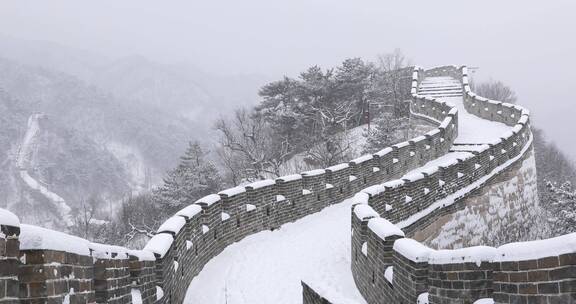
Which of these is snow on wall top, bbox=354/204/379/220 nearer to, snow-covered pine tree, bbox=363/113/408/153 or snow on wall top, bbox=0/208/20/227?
snow on wall top, bbox=0/208/20/227

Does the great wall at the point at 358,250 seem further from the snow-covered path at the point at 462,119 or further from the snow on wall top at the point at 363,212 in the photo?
the snow-covered path at the point at 462,119

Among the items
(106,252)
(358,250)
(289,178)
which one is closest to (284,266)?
(358,250)

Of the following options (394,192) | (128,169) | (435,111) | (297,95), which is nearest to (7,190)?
(128,169)

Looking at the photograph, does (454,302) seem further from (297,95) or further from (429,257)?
(297,95)

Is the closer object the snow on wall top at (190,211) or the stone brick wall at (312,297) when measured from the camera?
the stone brick wall at (312,297)

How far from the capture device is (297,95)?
44719 mm

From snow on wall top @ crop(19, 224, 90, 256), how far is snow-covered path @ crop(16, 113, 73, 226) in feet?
315

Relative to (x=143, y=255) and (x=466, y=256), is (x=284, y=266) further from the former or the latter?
(x=466, y=256)

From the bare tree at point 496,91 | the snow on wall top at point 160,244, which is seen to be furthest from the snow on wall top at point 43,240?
the bare tree at point 496,91

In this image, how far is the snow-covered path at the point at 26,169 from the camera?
107706 mm

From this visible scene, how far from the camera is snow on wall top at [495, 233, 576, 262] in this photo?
4609 mm

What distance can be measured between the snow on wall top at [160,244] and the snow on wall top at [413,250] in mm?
2796

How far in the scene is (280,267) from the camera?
34.6 feet

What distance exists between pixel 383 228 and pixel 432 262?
1.79 metres
